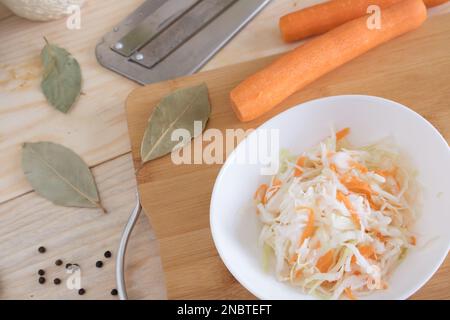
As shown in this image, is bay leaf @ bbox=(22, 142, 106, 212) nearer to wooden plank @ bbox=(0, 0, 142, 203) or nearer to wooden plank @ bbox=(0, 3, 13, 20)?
wooden plank @ bbox=(0, 0, 142, 203)

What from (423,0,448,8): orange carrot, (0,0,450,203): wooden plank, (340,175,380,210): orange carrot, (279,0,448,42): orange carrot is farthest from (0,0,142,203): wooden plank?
(423,0,448,8): orange carrot

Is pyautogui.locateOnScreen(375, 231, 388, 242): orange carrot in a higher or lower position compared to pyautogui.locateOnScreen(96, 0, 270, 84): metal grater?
lower

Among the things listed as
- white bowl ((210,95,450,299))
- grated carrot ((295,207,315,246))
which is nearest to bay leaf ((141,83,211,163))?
white bowl ((210,95,450,299))

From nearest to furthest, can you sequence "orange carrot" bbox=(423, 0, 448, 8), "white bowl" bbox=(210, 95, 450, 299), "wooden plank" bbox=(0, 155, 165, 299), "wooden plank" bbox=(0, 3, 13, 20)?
"white bowl" bbox=(210, 95, 450, 299) < "wooden plank" bbox=(0, 155, 165, 299) < "orange carrot" bbox=(423, 0, 448, 8) < "wooden plank" bbox=(0, 3, 13, 20)

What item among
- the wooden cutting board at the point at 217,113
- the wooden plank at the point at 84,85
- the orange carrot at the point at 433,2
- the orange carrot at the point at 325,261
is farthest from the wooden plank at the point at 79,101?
the orange carrot at the point at 325,261

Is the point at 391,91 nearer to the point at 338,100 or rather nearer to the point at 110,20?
the point at 338,100

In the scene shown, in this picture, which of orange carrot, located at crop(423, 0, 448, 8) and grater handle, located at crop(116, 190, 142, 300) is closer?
grater handle, located at crop(116, 190, 142, 300)

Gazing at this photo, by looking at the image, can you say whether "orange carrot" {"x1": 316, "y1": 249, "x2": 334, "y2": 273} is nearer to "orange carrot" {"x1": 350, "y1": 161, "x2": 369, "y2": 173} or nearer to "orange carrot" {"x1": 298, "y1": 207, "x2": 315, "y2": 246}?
"orange carrot" {"x1": 298, "y1": 207, "x2": 315, "y2": 246}

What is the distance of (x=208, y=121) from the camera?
149 centimetres

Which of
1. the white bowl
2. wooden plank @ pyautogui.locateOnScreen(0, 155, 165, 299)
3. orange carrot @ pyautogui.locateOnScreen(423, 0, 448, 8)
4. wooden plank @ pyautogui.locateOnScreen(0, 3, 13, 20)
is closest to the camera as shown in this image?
the white bowl

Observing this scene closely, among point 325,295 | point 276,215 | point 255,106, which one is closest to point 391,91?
point 255,106

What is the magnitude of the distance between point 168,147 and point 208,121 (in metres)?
0.13

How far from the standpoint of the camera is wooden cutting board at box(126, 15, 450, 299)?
131 centimetres

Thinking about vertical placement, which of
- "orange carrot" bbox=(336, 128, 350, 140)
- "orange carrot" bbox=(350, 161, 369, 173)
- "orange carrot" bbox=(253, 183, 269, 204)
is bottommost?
"orange carrot" bbox=(253, 183, 269, 204)
